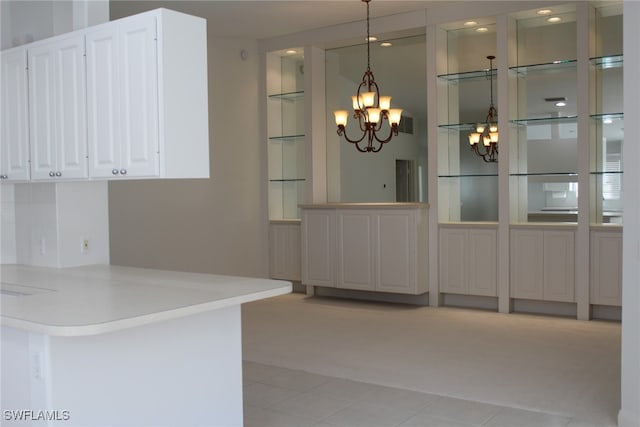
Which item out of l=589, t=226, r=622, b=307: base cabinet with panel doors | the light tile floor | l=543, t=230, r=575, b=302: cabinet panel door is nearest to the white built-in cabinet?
the light tile floor

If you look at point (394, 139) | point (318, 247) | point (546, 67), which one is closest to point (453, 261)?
point (318, 247)

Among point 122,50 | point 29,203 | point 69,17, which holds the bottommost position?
point 29,203

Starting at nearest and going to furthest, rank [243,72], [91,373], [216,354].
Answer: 1. [91,373]
2. [216,354]
3. [243,72]

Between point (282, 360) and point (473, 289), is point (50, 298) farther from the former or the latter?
point (473, 289)

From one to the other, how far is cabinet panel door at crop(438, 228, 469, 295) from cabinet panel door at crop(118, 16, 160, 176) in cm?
400

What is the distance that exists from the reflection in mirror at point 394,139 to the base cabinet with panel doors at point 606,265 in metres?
2.93

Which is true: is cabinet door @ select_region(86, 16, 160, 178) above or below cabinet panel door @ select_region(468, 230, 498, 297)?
above

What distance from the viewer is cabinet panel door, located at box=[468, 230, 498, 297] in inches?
246

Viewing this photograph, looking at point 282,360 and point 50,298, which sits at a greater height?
point 50,298

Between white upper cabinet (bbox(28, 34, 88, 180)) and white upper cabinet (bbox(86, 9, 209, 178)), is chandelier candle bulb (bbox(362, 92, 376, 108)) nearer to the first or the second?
white upper cabinet (bbox(86, 9, 209, 178))

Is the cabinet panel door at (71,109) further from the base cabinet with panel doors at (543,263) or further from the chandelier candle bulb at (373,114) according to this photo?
the base cabinet with panel doors at (543,263)

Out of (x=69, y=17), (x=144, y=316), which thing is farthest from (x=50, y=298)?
(x=69, y=17)

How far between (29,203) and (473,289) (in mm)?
4210

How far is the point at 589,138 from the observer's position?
5.76m
